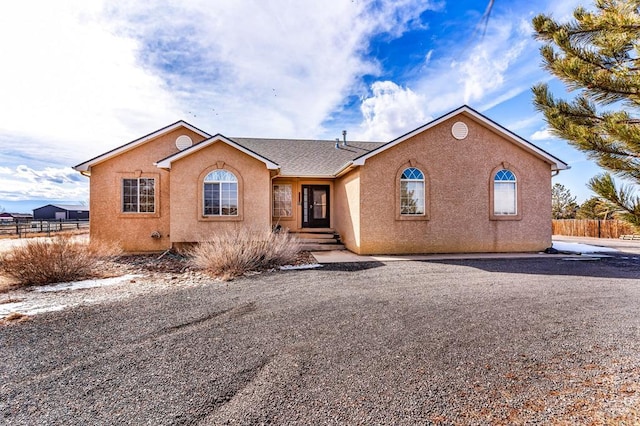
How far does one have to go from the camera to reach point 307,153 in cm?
1675

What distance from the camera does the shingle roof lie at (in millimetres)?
14716

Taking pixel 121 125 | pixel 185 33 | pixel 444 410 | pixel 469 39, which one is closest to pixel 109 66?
pixel 185 33

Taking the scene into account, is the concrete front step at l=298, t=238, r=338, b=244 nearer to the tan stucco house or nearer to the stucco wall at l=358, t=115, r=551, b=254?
the tan stucco house

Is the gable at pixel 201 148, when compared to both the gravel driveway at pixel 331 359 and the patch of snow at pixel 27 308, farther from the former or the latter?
the patch of snow at pixel 27 308

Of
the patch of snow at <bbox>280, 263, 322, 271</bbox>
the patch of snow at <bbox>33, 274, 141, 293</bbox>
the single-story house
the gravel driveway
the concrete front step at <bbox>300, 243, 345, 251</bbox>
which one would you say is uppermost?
the single-story house

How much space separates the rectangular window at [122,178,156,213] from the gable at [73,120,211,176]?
1.17 metres

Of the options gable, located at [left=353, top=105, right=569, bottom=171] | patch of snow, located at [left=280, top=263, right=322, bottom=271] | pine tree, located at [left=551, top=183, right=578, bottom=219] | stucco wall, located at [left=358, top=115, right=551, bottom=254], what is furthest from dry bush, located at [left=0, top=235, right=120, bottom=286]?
pine tree, located at [left=551, top=183, right=578, bottom=219]

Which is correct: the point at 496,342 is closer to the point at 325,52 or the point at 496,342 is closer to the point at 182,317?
the point at 182,317

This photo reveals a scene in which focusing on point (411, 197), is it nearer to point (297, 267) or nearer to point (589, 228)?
point (297, 267)

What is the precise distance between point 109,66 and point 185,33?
2.68 metres

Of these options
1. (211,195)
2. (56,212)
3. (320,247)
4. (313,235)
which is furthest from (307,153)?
(56,212)

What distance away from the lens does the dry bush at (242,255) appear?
8.60 metres

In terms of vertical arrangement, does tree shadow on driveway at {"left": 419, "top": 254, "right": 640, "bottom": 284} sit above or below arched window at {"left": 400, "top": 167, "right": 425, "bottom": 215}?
below

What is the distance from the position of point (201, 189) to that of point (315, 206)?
5.76 m
